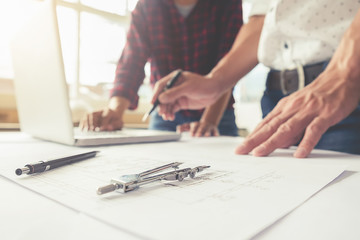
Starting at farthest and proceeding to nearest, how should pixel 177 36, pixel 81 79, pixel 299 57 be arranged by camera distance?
1. pixel 81 79
2. pixel 177 36
3. pixel 299 57

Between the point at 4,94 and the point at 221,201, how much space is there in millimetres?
2302

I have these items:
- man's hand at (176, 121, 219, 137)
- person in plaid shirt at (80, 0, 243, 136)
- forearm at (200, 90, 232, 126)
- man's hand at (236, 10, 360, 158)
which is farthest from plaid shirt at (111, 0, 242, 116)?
man's hand at (236, 10, 360, 158)

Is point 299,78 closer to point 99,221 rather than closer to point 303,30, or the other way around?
point 303,30

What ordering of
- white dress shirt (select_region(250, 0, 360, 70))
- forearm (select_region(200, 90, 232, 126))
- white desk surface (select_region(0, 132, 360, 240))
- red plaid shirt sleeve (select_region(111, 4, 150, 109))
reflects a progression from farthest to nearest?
red plaid shirt sleeve (select_region(111, 4, 150, 109)) < forearm (select_region(200, 90, 232, 126)) < white dress shirt (select_region(250, 0, 360, 70)) < white desk surface (select_region(0, 132, 360, 240))

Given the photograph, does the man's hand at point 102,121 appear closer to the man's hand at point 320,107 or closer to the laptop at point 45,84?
the laptop at point 45,84

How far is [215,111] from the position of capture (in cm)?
128

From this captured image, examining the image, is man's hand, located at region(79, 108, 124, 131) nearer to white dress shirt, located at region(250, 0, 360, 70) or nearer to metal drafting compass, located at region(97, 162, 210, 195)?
white dress shirt, located at region(250, 0, 360, 70)

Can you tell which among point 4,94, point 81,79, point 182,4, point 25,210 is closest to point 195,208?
point 25,210

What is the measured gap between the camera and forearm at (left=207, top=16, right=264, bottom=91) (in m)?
1.04

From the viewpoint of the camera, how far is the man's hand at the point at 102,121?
3.69 ft

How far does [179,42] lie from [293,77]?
777 millimetres

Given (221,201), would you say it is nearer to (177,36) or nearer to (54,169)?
(54,169)

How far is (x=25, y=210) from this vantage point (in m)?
0.25

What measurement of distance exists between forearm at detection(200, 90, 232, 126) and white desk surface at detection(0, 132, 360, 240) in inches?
36.3
